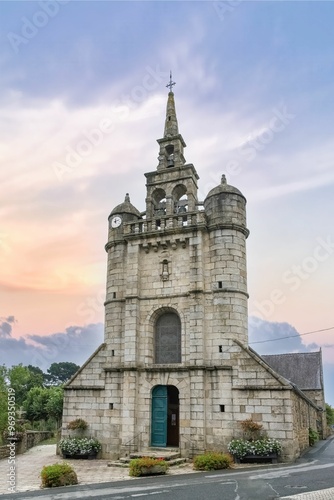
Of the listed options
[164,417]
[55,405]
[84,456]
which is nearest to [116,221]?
[164,417]

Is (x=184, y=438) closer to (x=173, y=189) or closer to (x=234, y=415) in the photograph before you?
(x=234, y=415)

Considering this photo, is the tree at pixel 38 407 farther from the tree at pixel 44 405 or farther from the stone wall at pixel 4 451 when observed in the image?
the stone wall at pixel 4 451

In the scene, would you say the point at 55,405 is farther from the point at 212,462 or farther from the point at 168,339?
the point at 212,462

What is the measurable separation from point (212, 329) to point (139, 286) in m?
4.36

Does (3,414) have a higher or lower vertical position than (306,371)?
lower

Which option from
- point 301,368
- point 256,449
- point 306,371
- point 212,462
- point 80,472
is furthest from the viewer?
point 301,368

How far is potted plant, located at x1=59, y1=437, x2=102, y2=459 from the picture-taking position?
61.2ft

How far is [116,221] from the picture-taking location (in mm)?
22906

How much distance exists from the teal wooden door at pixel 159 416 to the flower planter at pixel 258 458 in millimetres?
3623

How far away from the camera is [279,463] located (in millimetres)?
16000

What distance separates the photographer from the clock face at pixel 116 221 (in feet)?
74.8

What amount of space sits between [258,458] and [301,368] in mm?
25073

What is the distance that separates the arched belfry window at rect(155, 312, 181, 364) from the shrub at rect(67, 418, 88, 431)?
174 inches

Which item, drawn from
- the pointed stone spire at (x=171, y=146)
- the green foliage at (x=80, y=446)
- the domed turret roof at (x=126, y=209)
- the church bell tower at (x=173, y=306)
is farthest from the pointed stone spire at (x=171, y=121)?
the green foliage at (x=80, y=446)
